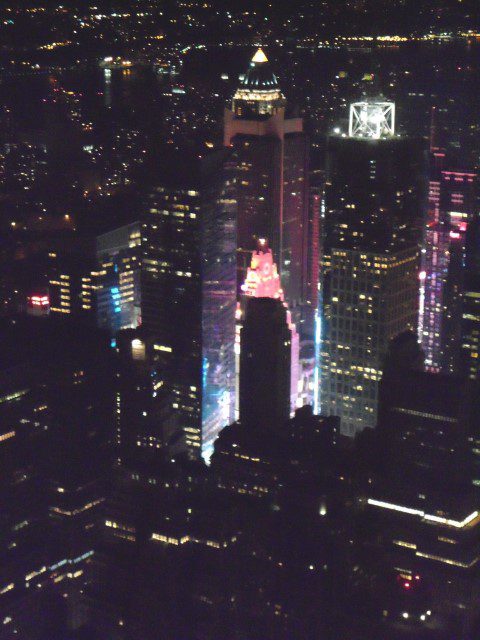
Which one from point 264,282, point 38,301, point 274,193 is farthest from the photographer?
point 274,193

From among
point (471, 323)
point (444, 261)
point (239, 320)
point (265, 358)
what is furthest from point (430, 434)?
point (239, 320)

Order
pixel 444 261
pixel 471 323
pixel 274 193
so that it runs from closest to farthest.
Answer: pixel 471 323 → pixel 444 261 → pixel 274 193

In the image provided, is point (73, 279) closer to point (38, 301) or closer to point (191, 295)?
point (38, 301)

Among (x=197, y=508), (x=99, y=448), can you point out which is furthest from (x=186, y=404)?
(x=197, y=508)

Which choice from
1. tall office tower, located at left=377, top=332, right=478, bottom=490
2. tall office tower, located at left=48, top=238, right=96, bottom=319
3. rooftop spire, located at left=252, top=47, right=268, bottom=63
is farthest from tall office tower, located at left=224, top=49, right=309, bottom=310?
tall office tower, located at left=377, top=332, right=478, bottom=490

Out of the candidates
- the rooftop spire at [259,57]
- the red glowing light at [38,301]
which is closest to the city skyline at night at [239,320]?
the red glowing light at [38,301]

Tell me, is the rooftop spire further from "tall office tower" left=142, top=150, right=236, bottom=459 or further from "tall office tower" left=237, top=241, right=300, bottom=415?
"tall office tower" left=237, top=241, right=300, bottom=415

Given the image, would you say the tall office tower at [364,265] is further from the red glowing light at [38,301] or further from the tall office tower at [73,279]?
the red glowing light at [38,301]
